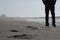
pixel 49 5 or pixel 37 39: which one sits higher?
pixel 49 5

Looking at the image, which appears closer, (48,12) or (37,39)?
(37,39)

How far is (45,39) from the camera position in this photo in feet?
12.0

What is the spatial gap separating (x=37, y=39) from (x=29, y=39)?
16cm

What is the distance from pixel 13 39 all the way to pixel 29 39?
314 millimetres

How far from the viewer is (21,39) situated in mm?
3613

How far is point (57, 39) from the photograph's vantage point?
3709 millimetres

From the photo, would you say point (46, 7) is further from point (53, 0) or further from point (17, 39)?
point (17, 39)

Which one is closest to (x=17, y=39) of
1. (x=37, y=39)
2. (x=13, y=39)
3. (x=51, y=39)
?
(x=13, y=39)

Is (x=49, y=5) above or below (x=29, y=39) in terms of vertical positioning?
above

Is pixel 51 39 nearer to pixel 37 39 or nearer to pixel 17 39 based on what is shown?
pixel 37 39

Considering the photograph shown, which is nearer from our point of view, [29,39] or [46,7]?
[29,39]

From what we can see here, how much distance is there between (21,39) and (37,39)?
32 centimetres

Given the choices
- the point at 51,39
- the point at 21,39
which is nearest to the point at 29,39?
the point at 21,39

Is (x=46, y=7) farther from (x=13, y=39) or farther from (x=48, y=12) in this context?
(x=13, y=39)
